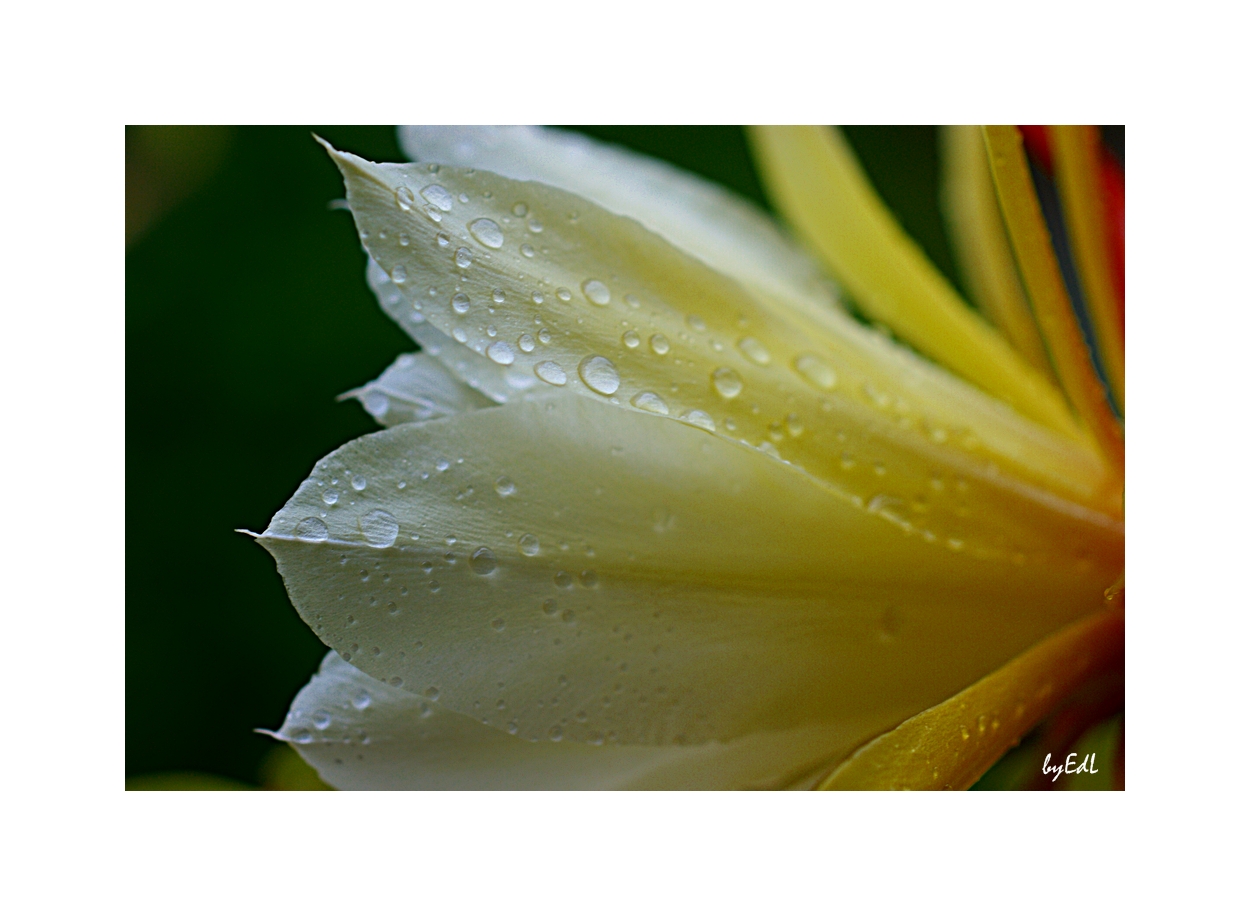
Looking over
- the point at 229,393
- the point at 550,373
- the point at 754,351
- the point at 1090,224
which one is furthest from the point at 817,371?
the point at 229,393

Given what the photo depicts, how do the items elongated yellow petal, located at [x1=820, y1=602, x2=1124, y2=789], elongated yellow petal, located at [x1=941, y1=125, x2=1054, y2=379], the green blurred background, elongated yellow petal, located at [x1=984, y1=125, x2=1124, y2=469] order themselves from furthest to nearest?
the green blurred background, elongated yellow petal, located at [x1=941, y1=125, x2=1054, y2=379], elongated yellow petal, located at [x1=984, y1=125, x2=1124, y2=469], elongated yellow petal, located at [x1=820, y1=602, x2=1124, y2=789]

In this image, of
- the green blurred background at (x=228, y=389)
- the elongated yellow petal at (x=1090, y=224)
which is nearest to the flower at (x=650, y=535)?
the elongated yellow petal at (x=1090, y=224)

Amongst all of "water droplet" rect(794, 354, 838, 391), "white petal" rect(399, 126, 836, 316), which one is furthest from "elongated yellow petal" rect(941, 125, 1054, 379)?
"water droplet" rect(794, 354, 838, 391)

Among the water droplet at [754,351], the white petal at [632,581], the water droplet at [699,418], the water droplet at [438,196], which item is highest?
the water droplet at [438,196]

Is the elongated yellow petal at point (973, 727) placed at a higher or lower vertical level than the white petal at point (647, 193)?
lower

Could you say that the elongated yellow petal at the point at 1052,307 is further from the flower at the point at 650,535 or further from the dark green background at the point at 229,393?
the dark green background at the point at 229,393

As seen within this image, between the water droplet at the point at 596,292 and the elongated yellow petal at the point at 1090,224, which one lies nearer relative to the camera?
the water droplet at the point at 596,292

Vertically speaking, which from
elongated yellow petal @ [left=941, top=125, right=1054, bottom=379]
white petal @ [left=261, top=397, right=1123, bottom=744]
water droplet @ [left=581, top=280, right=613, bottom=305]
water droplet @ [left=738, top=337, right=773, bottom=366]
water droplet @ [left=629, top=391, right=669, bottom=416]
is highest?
elongated yellow petal @ [left=941, top=125, right=1054, bottom=379]

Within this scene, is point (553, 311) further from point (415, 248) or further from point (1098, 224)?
point (1098, 224)

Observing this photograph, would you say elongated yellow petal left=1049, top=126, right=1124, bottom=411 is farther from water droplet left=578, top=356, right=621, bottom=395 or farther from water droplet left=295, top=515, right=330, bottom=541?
water droplet left=295, top=515, right=330, bottom=541
